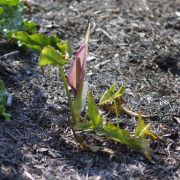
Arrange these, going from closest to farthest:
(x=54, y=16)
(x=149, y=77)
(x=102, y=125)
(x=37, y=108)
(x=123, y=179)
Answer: (x=123, y=179), (x=102, y=125), (x=37, y=108), (x=149, y=77), (x=54, y=16)

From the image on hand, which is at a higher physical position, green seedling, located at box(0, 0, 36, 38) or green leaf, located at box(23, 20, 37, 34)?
green seedling, located at box(0, 0, 36, 38)

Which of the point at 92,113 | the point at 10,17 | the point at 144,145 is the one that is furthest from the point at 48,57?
the point at 10,17

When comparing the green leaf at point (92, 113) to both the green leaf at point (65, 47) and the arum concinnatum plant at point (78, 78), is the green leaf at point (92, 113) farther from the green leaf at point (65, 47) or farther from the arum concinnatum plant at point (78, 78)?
the green leaf at point (65, 47)

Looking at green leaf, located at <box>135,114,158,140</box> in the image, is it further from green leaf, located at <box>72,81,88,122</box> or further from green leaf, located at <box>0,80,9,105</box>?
green leaf, located at <box>0,80,9,105</box>

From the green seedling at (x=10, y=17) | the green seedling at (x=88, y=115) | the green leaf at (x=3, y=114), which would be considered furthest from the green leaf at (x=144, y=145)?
the green seedling at (x=10, y=17)

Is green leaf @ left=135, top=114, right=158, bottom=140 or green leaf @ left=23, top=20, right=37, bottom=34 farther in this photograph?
green leaf @ left=23, top=20, right=37, bottom=34

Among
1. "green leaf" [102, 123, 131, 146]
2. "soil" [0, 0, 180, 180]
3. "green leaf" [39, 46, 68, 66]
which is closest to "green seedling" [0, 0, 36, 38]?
"soil" [0, 0, 180, 180]

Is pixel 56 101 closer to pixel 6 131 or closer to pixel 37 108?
pixel 37 108

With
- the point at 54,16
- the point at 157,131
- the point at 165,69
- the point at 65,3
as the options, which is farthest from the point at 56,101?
the point at 65,3
